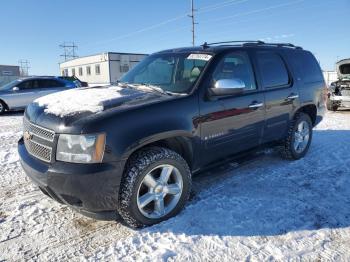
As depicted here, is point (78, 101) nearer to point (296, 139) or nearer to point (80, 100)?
point (80, 100)

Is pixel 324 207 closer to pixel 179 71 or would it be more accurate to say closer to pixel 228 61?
pixel 228 61

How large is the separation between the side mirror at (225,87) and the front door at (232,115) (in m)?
0.10

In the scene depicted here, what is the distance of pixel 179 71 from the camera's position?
13.6ft

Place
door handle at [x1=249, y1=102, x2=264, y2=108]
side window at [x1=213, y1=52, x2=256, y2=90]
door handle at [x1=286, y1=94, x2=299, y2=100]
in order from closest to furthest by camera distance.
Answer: side window at [x1=213, y1=52, x2=256, y2=90]
door handle at [x1=249, y1=102, x2=264, y2=108]
door handle at [x1=286, y1=94, x2=299, y2=100]

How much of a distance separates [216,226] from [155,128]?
1.18m

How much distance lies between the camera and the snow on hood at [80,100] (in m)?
3.17

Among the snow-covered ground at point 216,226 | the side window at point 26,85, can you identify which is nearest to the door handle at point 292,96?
the snow-covered ground at point 216,226

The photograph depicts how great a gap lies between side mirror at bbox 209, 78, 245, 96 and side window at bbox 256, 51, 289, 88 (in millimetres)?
1006

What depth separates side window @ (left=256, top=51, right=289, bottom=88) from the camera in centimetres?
470

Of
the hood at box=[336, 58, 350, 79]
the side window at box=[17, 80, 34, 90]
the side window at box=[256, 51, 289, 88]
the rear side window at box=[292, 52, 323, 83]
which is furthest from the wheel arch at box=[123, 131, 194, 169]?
the side window at box=[17, 80, 34, 90]

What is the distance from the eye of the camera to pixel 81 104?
332 cm

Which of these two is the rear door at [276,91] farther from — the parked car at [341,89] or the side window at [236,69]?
the parked car at [341,89]

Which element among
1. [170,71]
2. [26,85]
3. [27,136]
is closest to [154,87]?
[170,71]

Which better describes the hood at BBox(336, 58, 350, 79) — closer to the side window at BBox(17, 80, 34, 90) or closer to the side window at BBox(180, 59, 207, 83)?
the side window at BBox(180, 59, 207, 83)
